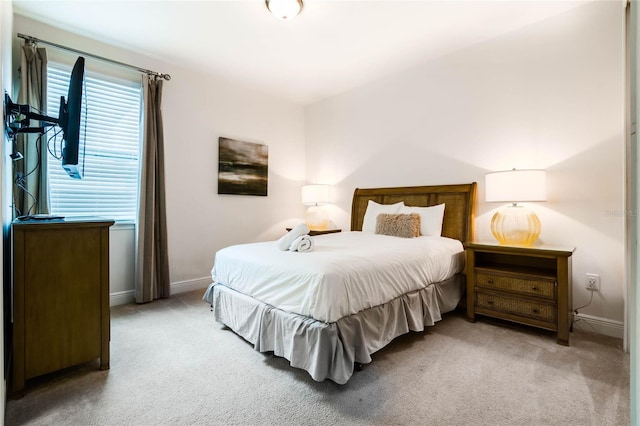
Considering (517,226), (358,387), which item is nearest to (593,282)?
(517,226)

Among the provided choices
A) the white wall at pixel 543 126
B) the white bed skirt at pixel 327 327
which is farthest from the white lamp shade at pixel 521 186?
the white bed skirt at pixel 327 327

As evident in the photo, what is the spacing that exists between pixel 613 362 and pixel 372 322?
1581 millimetres

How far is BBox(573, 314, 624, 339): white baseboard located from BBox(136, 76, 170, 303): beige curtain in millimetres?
3879

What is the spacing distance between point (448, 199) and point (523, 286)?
3.73 feet

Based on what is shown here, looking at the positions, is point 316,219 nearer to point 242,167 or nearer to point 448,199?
point 242,167

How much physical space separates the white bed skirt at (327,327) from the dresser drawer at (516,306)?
0.29m

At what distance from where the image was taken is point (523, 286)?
2.49 metres

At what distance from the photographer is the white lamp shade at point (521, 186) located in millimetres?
2520

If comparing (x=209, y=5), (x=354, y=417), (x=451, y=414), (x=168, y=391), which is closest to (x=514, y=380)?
(x=451, y=414)

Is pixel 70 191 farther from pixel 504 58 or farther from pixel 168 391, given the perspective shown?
pixel 504 58

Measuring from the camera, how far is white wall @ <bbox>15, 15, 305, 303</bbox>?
3.28 m

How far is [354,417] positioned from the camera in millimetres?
1541

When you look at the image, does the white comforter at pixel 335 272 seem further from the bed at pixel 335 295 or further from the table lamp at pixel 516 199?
the table lamp at pixel 516 199

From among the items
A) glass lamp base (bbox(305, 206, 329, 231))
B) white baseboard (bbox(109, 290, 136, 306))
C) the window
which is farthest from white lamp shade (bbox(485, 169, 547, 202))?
white baseboard (bbox(109, 290, 136, 306))
